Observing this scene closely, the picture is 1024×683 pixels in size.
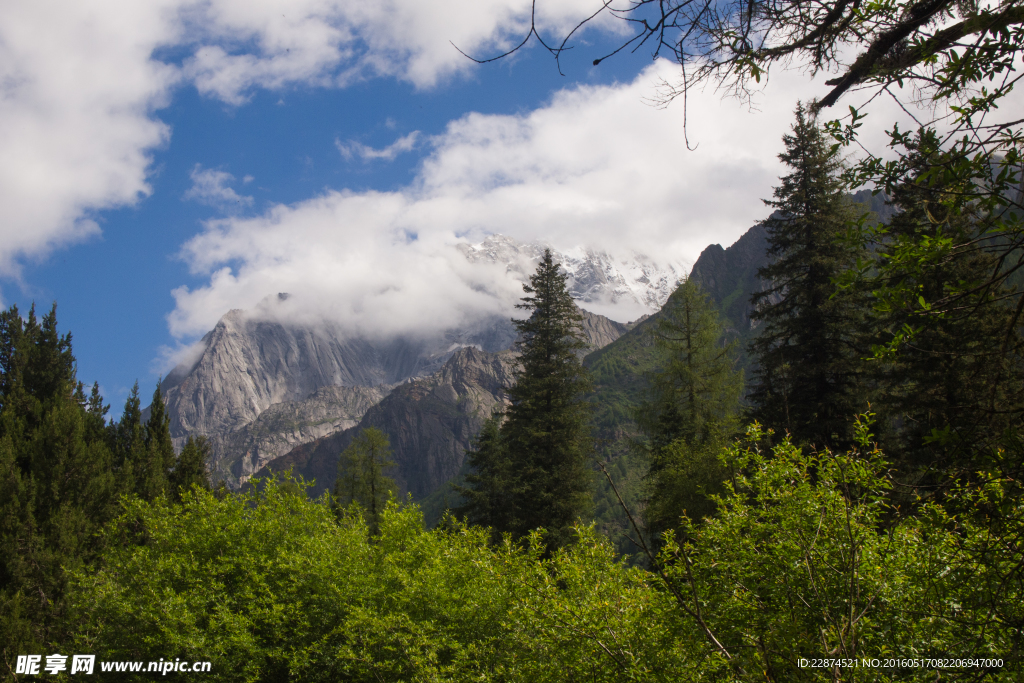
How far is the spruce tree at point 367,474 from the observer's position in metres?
34.6

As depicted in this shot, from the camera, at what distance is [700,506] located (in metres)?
17.4

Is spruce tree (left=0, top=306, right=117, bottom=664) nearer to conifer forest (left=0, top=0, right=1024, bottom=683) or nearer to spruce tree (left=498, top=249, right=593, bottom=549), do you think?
conifer forest (left=0, top=0, right=1024, bottom=683)

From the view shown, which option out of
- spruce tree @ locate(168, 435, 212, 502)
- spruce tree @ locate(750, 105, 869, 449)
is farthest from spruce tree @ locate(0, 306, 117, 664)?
spruce tree @ locate(750, 105, 869, 449)

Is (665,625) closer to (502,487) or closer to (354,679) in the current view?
(354,679)

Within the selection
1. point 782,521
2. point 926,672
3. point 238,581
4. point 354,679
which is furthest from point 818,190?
point 238,581

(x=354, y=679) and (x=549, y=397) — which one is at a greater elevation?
(x=549, y=397)

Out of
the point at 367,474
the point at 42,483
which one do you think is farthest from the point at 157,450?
the point at 367,474

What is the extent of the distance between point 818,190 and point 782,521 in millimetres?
16838

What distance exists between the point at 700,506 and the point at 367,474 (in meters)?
24.8

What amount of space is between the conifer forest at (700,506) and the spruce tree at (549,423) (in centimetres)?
16

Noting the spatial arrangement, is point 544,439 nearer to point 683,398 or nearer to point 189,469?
point 683,398

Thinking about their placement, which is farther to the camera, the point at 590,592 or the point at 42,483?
the point at 42,483

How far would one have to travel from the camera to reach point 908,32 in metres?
3.25

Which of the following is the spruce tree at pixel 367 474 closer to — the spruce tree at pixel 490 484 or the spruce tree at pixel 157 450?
the spruce tree at pixel 490 484
